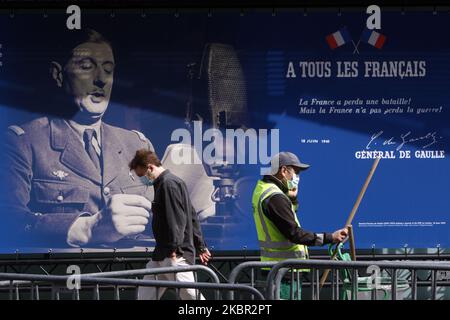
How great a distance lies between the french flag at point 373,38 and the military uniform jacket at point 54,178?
2731mm

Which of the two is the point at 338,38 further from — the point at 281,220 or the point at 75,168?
the point at 281,220

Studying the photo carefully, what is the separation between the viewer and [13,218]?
14102 millimetres

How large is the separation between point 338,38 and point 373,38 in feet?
1.31

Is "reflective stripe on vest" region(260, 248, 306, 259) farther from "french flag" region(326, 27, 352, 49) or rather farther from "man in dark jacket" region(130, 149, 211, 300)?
"french flag" region(326, 27, 352, 49)

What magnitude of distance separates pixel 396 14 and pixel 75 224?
434 centimetres

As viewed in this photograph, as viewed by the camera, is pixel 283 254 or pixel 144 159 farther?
pixel 144 159

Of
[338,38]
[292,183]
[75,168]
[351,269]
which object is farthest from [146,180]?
[338,38]

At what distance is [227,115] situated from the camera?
14.1 metres

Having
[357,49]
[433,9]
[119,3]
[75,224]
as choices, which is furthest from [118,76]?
[433,9]

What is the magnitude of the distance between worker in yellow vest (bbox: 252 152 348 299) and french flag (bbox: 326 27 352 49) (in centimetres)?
345

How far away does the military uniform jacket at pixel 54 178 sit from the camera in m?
14.0

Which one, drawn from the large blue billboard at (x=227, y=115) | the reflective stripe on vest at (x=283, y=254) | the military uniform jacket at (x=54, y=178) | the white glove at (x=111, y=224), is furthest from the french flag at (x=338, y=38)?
the reflective stripe on vest at (x=283, y=254)
